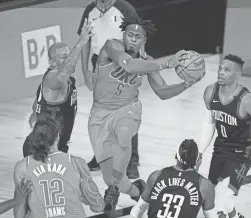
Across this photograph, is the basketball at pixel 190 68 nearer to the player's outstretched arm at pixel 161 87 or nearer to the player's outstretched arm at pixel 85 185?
A: the player's outstretched arm at pixel 161 87

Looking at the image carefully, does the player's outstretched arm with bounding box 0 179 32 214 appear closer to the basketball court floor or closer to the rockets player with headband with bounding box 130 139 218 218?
the rockets player with headband with bounding box 130 139 218 218

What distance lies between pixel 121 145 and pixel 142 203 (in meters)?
1.23

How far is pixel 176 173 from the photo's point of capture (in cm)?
792

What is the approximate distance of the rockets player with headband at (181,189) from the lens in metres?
7.87


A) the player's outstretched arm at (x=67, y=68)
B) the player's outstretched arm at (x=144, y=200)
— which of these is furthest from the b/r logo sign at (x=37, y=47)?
the player's outstretched arm at (x=144, y=200)

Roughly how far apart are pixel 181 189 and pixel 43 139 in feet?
4.02

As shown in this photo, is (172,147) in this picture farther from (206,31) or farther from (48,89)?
(206,31)

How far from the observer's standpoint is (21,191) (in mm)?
7312

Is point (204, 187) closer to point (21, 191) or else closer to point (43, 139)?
point (43, 139)

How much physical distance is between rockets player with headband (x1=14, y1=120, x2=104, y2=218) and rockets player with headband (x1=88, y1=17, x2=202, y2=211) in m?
2.03

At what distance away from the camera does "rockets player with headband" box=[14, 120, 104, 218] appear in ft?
24.2

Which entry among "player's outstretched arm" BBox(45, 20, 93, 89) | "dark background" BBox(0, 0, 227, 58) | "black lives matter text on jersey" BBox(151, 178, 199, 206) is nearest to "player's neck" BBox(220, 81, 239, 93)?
"player's outstretched arm" BBox(45, 20, 93, 89)

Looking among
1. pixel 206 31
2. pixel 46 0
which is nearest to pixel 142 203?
pixel 46 0

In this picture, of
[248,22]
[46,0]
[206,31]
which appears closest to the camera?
[46,0]
